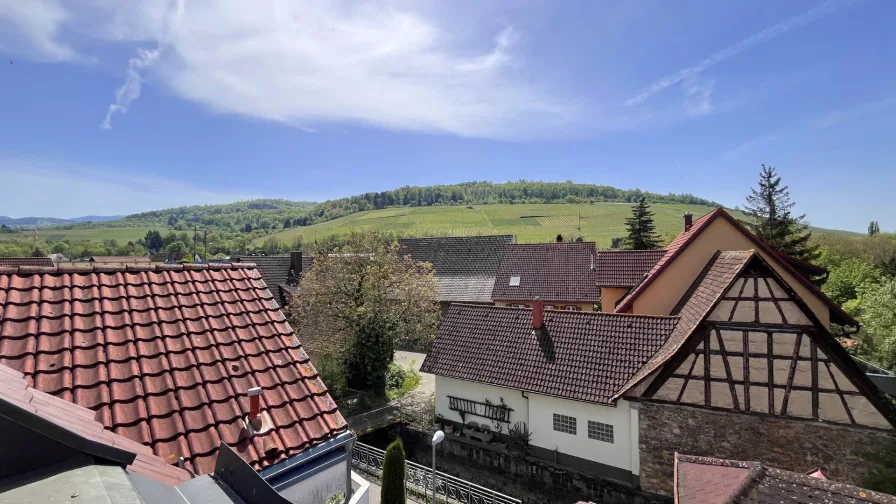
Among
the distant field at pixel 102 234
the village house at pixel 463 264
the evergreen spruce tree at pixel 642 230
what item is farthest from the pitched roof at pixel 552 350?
the distant field at pixel 102 234

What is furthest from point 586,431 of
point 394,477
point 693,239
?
point 693,239

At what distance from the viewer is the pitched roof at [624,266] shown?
20913 millimetres

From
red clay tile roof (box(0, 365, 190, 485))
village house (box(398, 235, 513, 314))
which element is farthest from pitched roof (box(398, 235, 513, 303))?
red clay tile roof (box(0, 365, 190, 485))

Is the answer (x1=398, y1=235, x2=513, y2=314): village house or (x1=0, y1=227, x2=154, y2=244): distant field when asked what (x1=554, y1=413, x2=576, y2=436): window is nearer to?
(x1=398, y1=235, x2=513, y2=314): village house

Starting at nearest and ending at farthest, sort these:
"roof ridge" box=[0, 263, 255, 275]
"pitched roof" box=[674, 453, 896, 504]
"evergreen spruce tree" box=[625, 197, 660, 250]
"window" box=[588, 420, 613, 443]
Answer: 1. "pitched roof" box=[674, 453, 896, 504]
2. "roof ridge" box=[0, 263, 255, 275]
3. "window" box=[588, 420, 613, 443]
4. "evergreen spruce tree" box=[625, 197, 660, 250]

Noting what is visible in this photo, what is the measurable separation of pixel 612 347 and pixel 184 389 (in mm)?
12471

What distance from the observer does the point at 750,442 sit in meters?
11.1

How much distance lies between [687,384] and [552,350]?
4.23 m

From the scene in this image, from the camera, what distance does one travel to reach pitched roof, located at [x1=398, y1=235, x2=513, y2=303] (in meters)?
32.4

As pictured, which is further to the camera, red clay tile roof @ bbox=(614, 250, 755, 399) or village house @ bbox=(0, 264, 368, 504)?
red clay tile roof @ bbox=(614, 250, 755, 399)

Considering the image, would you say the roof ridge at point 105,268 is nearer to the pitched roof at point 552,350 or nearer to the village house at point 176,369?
the village house at point 176,369

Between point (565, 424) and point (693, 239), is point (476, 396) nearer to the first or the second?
point (565, 424)

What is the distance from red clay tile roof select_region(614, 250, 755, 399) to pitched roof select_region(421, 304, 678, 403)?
412 millimetres

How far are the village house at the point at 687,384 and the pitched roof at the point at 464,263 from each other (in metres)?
15.7
